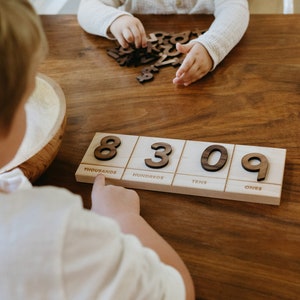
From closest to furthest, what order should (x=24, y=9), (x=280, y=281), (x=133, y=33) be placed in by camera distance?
1. (x=24, y=9)
2. (x=280, y=281)
3. (x=133, y=33)

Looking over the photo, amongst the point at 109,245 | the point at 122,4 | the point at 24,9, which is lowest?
the point at 122,4

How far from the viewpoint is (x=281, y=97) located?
3.18ft

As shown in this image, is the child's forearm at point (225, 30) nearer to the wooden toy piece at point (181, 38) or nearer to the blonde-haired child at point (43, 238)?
the wooden toy piece at point (181, 38)

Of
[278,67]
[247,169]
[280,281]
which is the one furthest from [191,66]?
[280,281]

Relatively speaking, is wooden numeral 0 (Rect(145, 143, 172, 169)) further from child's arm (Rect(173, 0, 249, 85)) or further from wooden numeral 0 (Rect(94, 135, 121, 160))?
child's arm (Rect(173, 0, 249, 85))

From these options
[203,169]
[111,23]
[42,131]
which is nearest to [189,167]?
[203,169]

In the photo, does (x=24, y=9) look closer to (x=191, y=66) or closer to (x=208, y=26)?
(x=191, y=66)

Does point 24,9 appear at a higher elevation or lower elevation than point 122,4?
higher

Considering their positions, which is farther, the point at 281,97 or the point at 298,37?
the point at 298,37

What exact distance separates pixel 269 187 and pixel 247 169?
0.17ft

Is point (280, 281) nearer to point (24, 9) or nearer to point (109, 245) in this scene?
point (109, 245)

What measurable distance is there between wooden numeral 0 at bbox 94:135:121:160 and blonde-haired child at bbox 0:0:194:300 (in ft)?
1.05

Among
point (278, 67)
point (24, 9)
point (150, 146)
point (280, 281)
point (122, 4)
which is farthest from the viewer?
point (122, 4)

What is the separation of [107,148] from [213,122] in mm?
199
